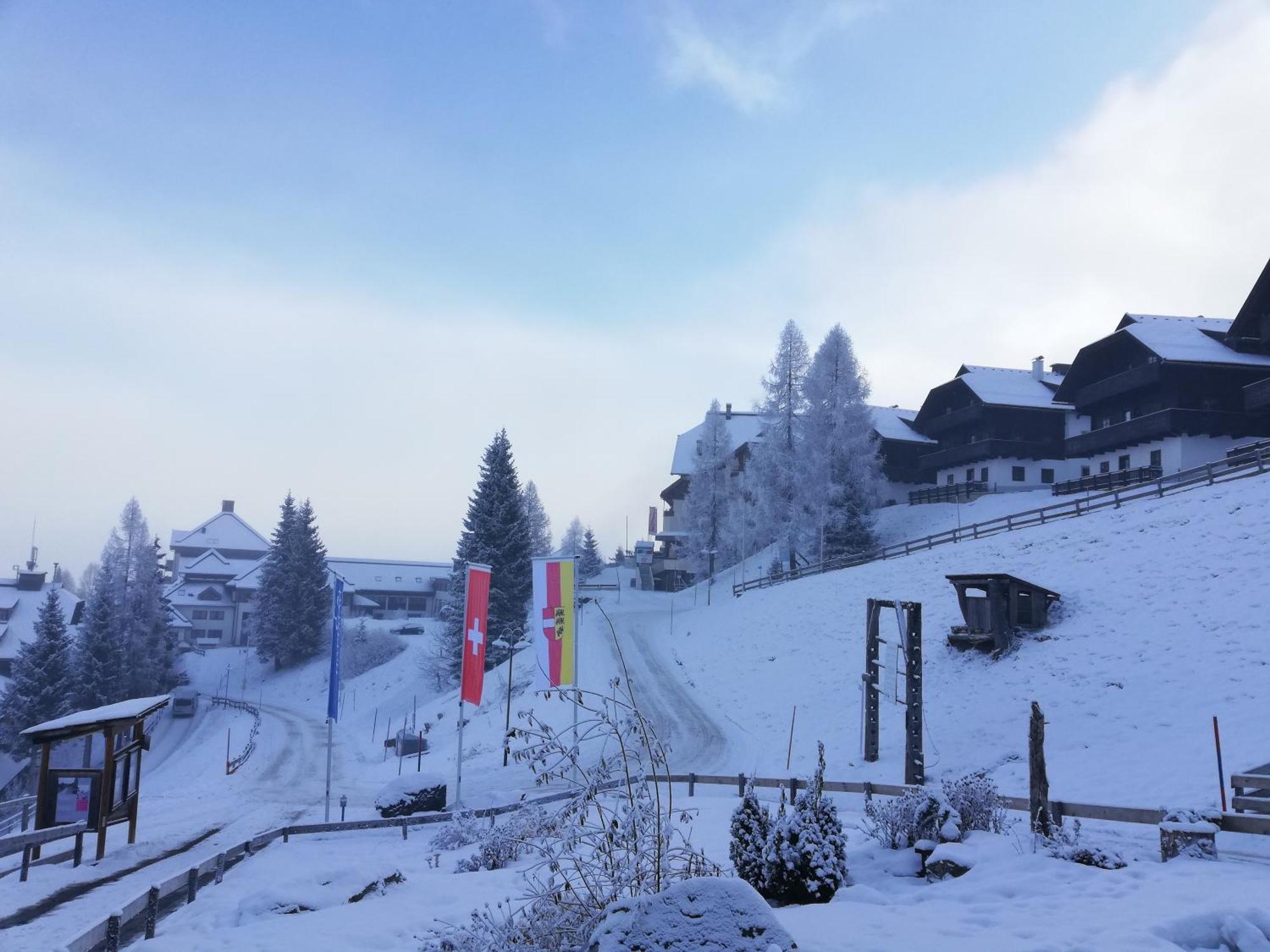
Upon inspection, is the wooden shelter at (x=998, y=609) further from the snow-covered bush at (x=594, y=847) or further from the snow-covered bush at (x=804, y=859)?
the snow-covered bush at (x=594, y=847)

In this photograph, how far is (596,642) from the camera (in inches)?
1761

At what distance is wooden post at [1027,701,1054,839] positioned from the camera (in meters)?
11.6

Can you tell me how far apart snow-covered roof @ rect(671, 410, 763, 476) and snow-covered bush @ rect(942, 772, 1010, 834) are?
66.4 m

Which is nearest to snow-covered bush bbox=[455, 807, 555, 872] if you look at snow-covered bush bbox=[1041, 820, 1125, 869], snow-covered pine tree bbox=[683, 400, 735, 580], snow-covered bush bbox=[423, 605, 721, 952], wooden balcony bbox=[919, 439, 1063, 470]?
snow-covered bush bbox=[423, 605, 721, 952]

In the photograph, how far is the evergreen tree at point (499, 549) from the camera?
45375 millimetres

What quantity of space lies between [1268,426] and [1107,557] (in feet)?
66.9

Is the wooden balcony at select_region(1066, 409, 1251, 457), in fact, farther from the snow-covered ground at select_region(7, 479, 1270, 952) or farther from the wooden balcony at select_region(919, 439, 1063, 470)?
the wooden balcony at select_region(919, 439, 1063, 470)

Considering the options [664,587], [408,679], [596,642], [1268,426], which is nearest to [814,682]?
[596,642]

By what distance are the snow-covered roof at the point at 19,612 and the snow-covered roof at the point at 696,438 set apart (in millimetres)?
51093

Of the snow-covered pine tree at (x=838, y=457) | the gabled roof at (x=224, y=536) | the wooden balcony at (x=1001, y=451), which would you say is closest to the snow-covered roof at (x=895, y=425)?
the wooden balcony at (x=1001, y=451)

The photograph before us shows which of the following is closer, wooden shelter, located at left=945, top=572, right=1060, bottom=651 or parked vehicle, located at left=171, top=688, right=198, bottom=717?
wooden shelter, located at left=945, top=572, right=1060, bottom=651

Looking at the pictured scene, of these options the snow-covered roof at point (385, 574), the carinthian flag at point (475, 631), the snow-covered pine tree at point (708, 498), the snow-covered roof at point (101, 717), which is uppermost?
the snow-covered pine tree at point (708, 498)

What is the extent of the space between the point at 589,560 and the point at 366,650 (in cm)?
3002

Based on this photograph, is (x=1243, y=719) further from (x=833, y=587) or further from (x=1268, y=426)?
(x=1268, y=426)
